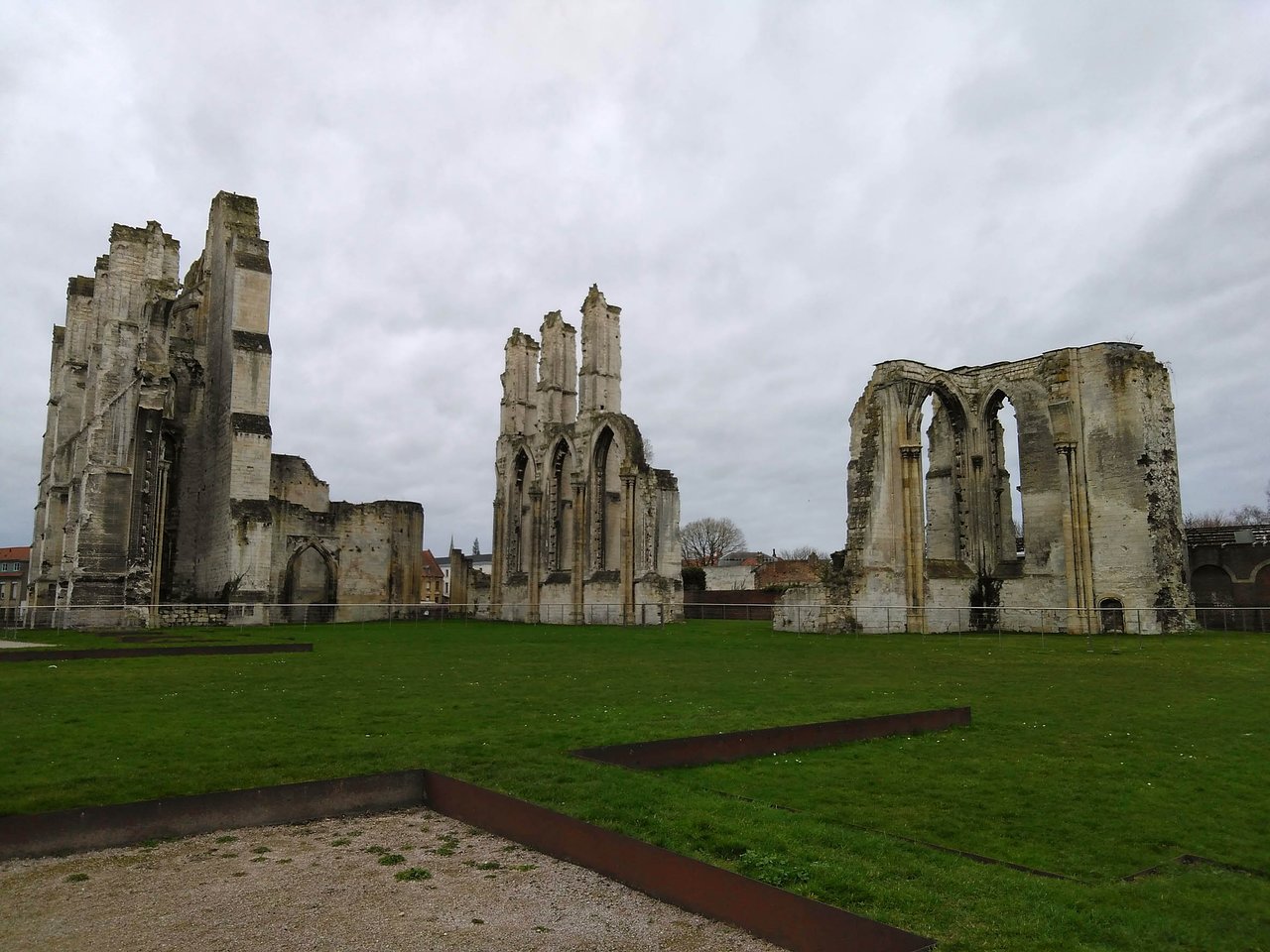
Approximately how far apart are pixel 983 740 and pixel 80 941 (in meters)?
6.57

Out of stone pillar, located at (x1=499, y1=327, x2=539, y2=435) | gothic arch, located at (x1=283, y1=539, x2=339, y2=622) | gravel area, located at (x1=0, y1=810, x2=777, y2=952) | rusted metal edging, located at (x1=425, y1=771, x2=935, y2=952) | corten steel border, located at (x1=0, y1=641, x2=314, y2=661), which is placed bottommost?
gravel area, located at (x1=0, y1=810, x2=777, y2=952)

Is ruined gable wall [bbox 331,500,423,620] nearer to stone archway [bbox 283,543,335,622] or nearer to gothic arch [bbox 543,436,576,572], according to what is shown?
stone archway [bbox 283,543,335,622]

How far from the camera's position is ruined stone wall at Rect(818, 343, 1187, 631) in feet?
85.7

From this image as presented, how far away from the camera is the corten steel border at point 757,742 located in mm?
6359

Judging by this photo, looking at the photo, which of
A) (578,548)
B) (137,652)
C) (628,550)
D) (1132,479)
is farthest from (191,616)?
(1132,479)

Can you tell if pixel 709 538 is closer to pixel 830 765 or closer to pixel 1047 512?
pixel 1047 512

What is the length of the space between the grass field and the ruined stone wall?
13.2m

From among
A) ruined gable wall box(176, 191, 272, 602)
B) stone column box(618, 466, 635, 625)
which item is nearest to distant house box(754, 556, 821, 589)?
stone column box(618, 466, 635, 625)

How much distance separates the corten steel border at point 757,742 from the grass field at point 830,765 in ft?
0.68

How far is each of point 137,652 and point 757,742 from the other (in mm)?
Answer: 13198

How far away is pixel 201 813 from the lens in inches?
196

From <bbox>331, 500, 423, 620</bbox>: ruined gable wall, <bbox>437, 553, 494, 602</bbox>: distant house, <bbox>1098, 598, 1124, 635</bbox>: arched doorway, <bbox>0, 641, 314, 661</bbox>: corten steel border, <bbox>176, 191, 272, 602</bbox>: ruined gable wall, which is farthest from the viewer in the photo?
<bbox>437, 553, 494, 602</bbox>: distant house

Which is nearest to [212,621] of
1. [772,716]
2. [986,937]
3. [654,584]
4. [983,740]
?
[654,584]

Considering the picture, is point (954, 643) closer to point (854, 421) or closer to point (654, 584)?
point (854, 421)
